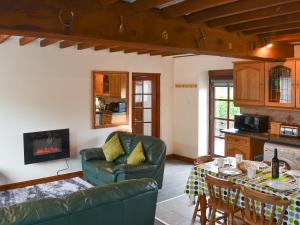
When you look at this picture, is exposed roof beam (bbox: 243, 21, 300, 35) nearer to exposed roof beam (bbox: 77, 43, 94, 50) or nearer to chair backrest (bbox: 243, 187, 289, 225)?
chair backrest (bbox: 243, 187, 289, 225)

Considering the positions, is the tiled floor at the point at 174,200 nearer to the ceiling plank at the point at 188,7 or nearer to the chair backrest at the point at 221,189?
the chair backrest at the point at 221,189

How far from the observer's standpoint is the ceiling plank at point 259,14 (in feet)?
9.61

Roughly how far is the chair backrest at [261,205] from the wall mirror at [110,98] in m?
3.90

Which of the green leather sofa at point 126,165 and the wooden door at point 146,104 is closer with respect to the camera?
the green leather sofa at point 126,165

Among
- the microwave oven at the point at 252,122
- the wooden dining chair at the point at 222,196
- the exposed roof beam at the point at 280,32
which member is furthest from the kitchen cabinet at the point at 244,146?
the wooden dining chair at the point at 222,196

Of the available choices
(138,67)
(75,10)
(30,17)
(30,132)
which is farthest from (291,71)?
(30,132)

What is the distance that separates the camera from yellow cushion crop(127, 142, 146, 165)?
5000 millimetres

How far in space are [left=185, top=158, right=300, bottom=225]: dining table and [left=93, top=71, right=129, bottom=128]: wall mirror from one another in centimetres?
306

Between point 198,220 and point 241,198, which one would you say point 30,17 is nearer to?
point 241,198

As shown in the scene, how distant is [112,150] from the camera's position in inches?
214

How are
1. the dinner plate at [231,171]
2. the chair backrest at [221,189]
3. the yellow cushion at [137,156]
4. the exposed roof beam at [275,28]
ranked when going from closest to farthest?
the chair backrest at [221,189], the dinner plate at [231,171], the exposed roof beam at [275,28], the yellow cushion at [137,156]

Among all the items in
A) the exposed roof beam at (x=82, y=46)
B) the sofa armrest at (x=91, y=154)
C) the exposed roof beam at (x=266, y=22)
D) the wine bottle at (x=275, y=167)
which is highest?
the exposed roof beam at (x=82, y=46)

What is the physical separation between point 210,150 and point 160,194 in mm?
2343

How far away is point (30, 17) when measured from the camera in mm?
2320
